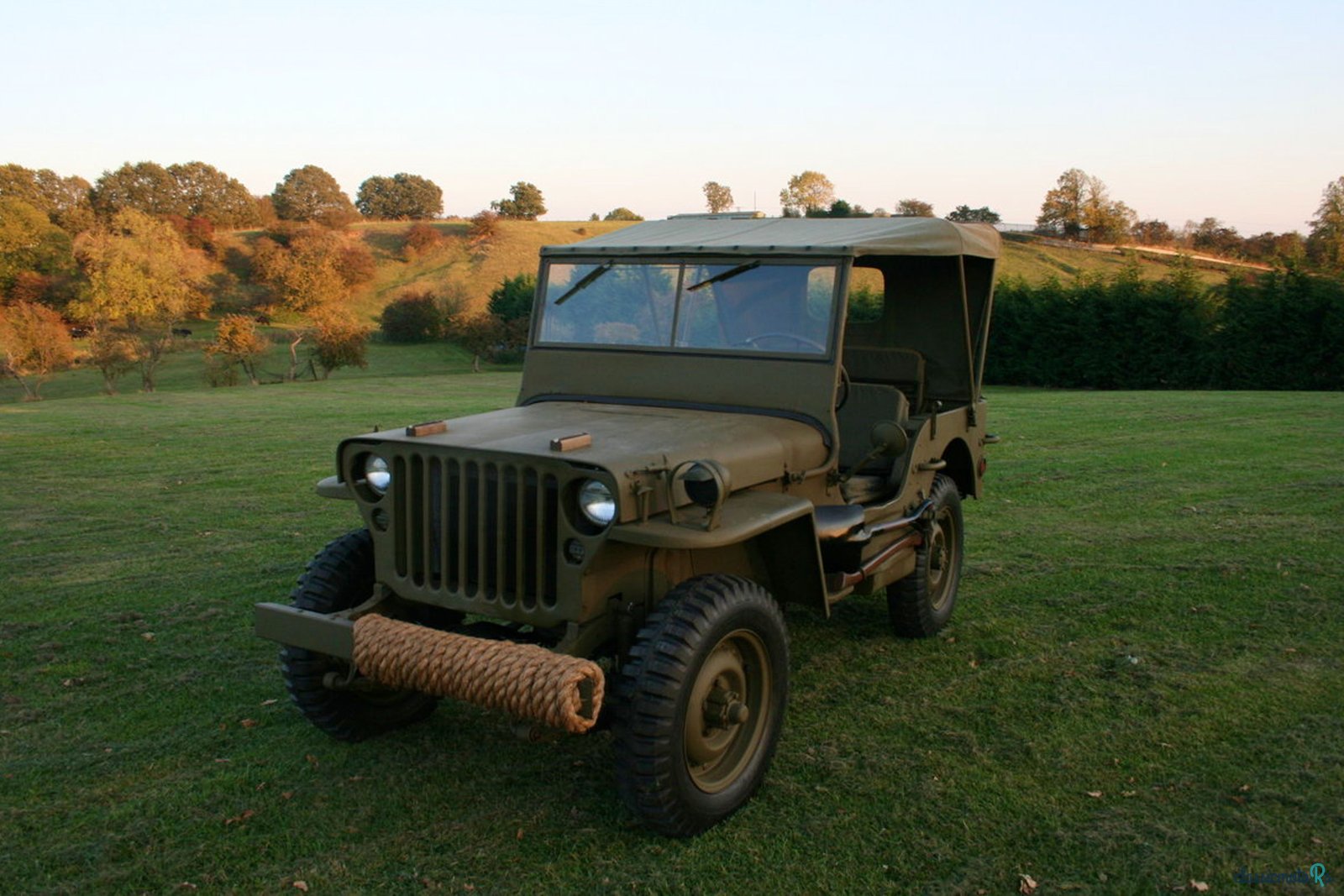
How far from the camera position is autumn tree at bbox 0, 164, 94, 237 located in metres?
73.2

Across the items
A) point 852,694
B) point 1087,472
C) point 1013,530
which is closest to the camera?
point 852,694

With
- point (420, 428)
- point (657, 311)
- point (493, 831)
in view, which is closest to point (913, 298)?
point (657, 311)

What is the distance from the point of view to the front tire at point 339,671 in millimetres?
4707

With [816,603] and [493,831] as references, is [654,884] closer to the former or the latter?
[493,831]

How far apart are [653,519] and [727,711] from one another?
81 centimetres

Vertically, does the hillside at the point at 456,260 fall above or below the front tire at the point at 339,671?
above

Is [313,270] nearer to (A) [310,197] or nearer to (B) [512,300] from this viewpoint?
(B) [512,300]

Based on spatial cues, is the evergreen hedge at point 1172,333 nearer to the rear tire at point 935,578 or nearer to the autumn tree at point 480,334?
the autumn tree at point 480,334

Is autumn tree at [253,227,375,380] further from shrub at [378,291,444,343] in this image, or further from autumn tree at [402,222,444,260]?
autumn tree at [402,222,444,260]

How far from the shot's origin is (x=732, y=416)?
528 cm

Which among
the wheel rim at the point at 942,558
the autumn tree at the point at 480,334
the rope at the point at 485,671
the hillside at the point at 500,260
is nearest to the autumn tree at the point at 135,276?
the hillside at the point at 500,260

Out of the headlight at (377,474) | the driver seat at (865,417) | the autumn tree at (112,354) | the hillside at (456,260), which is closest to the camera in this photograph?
the headlight at (377,474)

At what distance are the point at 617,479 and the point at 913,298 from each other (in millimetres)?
3967
